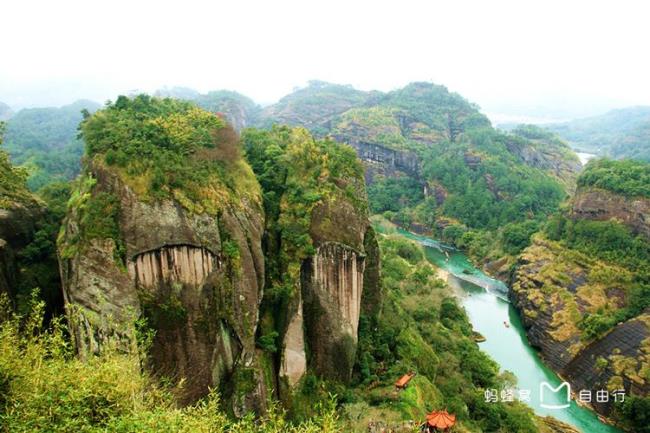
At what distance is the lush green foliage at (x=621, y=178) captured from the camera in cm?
4253

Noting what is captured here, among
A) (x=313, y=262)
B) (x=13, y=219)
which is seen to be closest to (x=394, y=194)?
(x=313, y=262)

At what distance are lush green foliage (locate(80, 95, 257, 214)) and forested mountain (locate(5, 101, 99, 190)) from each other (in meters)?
25.0

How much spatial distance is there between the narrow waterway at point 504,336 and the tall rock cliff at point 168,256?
21600mm

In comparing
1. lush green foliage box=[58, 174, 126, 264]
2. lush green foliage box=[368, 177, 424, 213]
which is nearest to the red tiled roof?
lush green foliage box=[58, 174, 126, 264]

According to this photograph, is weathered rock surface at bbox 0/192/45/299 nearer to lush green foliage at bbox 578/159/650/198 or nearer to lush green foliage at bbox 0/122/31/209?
lush green foliage at bbox 0/122/31/209

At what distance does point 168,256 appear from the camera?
15328 mm

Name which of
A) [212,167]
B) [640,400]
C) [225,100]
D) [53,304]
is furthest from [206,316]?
[225,100]

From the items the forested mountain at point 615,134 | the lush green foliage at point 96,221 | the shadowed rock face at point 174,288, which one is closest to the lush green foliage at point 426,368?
the shadowed rock face at point 174,288

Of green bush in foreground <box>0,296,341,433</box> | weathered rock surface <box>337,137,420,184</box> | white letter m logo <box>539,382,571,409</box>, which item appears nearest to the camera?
green bush in foreground <box>0,296,341,433</box>

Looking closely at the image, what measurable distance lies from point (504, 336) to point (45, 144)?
82.2m

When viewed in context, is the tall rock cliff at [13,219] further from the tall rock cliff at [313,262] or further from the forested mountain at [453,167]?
the forested mountain at [453,167]

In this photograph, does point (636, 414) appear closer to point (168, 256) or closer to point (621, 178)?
point (621, 178)

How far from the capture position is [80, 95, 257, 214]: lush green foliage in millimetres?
15578

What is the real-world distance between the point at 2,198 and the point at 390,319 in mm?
17477
